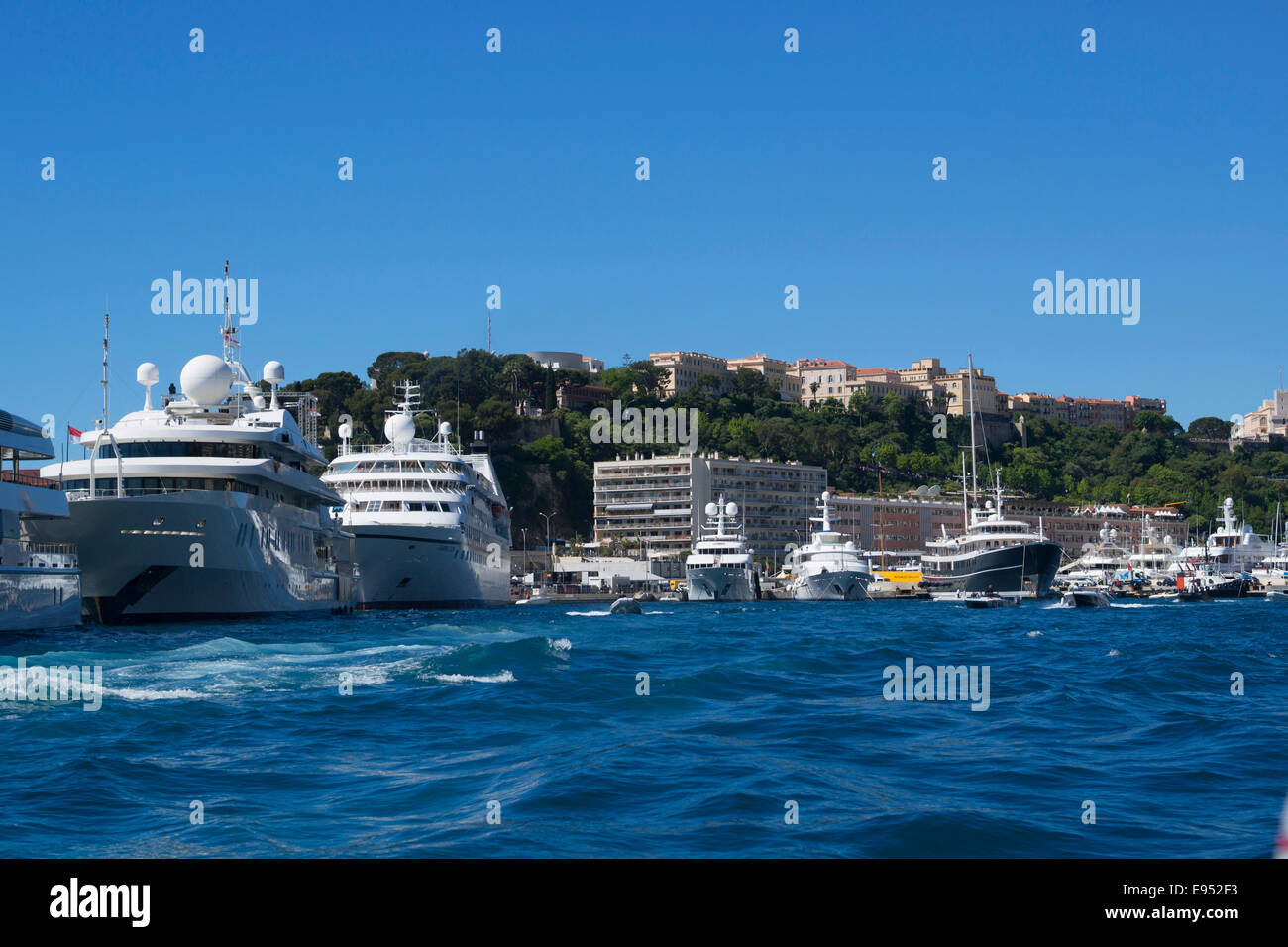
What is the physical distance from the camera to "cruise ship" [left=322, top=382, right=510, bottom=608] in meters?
73.1

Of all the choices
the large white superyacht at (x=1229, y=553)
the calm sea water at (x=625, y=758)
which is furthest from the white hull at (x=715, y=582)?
the calm sea water at (x=625, y=758)

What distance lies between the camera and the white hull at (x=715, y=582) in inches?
4722

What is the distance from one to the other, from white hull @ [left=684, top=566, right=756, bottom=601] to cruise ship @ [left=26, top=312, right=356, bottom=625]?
192ft

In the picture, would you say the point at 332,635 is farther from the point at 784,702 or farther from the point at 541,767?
the point at 541,767

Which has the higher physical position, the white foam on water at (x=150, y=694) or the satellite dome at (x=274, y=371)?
the satellite dome at (x=274, y=371)

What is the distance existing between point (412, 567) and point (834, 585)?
55516 mm

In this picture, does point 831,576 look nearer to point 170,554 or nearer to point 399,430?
point 399,430

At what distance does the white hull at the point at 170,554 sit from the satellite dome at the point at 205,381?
22.5 feet

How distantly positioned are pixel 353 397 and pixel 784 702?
138 m

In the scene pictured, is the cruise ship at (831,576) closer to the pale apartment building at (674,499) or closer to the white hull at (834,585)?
the white hull at (834,585)

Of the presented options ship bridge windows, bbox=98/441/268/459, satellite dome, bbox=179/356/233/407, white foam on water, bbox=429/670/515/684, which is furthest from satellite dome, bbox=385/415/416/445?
white foam on water, bbox=429/670/515/684

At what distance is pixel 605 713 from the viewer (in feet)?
75.3

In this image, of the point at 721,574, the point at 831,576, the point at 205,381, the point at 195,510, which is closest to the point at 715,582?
the point at 721,574
